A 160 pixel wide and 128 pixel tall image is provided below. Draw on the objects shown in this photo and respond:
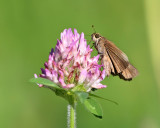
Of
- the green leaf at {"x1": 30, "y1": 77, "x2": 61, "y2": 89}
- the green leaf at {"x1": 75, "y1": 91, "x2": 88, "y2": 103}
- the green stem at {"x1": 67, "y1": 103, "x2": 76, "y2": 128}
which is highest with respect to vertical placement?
the green leaf at {"x1": 30, "y1": 77, "x2": 61, "y2": 89}

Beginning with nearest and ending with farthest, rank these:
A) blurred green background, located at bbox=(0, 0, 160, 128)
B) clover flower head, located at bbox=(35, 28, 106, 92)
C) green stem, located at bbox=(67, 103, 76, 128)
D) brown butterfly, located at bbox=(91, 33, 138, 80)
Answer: green stem, located at bbox=(67, 103, 76, 128)
clover flower head, located at bbox=(35, 28, 106, 92)
brown butterfly, located at bbox=(91, 33, 138, 80)
blurred green background, located at bbox=(0, 0, 160, 128)

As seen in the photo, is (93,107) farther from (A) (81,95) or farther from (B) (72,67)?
(B) (72,67)

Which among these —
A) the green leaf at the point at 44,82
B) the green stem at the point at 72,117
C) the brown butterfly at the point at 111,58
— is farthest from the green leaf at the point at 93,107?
the brown butterfly at the point at 111,58

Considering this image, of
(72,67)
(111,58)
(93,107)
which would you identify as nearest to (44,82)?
(72,67)

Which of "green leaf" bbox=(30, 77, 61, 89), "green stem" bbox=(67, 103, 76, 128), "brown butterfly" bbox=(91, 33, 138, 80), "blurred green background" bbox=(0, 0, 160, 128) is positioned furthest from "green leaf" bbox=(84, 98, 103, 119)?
"blurred green background" bbox=(0, 0, 160, 128)

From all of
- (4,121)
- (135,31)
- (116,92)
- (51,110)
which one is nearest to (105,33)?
(135,31)

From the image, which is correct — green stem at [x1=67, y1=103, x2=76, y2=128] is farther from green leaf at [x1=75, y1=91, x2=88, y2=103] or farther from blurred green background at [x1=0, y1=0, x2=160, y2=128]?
blurred green background at [x1=0, y1=0, x2=160, y2=128]
